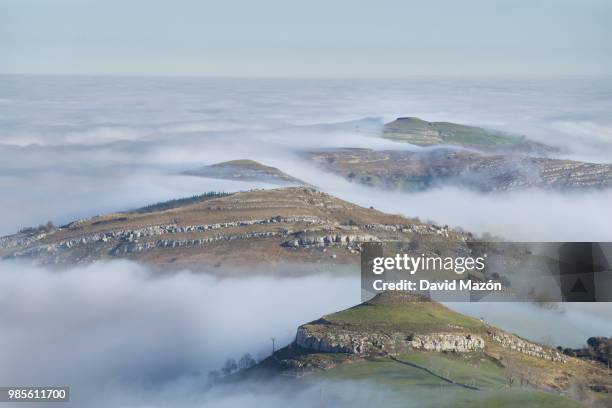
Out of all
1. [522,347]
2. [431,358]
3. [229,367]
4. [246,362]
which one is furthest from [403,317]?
[229,367]

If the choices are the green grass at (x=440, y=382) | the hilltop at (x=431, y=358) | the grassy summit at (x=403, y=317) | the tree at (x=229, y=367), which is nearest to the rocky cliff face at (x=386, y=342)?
the hilltop at (x=431, y=358)

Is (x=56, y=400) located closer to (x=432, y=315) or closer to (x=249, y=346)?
(x=249, y=346)

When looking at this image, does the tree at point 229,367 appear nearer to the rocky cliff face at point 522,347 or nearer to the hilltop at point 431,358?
the hilltop at point 431,358

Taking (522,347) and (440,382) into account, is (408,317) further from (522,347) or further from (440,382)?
(440,382)

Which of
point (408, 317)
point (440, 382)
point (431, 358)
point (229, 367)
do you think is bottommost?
point (229, 367)

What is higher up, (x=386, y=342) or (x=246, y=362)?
(x=386, y=342)

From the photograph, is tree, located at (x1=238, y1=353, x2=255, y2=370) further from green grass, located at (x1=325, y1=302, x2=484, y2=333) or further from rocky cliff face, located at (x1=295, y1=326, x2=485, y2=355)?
green grass, located at (x1=325, y1=302, x2=484, y2=333)
